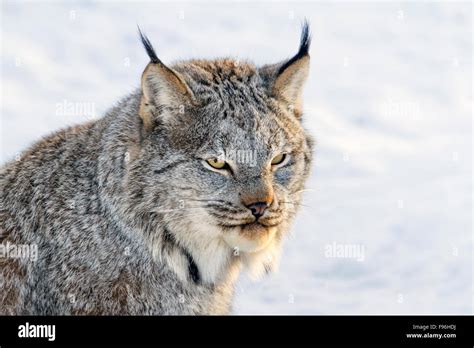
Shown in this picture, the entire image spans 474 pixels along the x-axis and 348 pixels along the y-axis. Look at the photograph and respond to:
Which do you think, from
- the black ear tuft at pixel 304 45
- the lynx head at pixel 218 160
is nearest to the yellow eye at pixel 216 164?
the lynx head at pixel 218 160

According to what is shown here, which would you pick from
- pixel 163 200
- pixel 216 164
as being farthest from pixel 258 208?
pixel 163 200

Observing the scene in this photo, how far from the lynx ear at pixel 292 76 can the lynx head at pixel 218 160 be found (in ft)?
0.05

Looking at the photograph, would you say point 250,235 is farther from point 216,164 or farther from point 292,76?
point 292,76

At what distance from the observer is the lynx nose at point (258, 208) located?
23.6ft

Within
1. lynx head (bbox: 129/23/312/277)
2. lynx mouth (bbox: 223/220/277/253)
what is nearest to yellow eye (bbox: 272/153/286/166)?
lynx head (bbox: 129/23/312/277)

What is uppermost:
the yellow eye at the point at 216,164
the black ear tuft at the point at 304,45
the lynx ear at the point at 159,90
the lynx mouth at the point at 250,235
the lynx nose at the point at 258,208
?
the black ear tuft at the point at 304,45

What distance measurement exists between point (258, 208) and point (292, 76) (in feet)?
5.01

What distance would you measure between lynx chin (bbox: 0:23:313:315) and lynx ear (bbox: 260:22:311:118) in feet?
0.05

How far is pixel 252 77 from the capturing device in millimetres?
8039

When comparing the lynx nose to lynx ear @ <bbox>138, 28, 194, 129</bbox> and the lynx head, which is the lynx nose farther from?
lynx ear @ <bbox>138, 28, 194, 129</bbox>

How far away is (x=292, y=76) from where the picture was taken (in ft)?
26.2

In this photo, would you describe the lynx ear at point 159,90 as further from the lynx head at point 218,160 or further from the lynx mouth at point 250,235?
the lynx mouth at point 250,235
